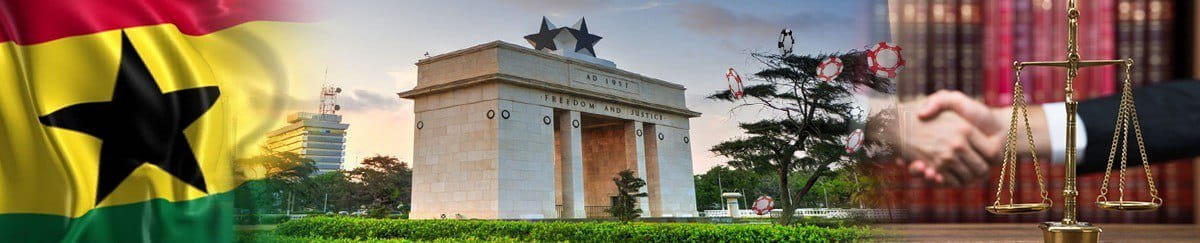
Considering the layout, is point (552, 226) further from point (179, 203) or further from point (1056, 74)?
point (179, 203)

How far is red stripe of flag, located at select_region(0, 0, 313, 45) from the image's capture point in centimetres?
69

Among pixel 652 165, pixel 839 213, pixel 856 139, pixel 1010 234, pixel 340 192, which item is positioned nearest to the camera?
pixel 1010 234

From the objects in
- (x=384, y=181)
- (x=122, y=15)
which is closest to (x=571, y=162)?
(x=384, y=181)

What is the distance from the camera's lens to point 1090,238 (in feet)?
1.62

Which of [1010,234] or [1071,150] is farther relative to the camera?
[1010,234]

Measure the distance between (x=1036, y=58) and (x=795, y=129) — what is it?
13.1 feet

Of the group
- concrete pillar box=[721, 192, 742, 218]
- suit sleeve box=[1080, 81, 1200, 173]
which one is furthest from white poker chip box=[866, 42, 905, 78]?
concrete pillar box=[721, 192, 742, 218]

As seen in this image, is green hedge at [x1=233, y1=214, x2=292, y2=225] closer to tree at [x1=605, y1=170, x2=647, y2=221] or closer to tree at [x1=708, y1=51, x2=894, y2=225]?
tree at [x1=708, y1=51, x2=894, y2=225]

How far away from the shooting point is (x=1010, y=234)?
3.58 feet

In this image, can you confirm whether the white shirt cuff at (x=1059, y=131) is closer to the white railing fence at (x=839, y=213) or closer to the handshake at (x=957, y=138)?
the handshake at (x=957, y=138)

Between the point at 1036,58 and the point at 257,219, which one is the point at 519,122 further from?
the point at 257,219

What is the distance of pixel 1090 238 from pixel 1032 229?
80 centimetres

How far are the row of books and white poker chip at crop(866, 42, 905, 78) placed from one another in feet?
1.02

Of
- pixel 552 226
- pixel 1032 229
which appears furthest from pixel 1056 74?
pixel 552 226
